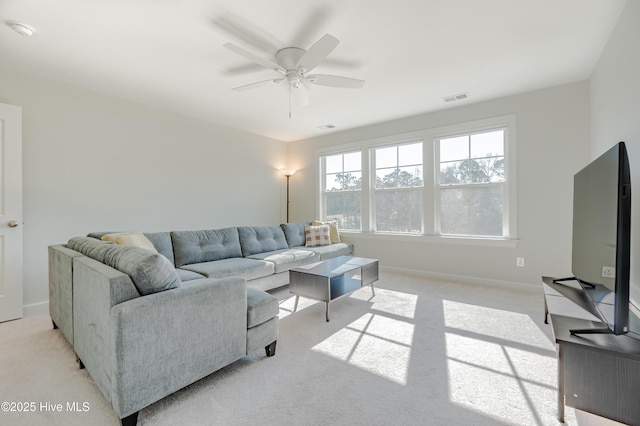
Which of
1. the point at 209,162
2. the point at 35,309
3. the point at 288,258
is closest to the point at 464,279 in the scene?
the point at 288,258

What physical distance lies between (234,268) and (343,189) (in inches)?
116

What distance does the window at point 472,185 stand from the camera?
391cm

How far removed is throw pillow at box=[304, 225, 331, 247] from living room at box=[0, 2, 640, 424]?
776mm

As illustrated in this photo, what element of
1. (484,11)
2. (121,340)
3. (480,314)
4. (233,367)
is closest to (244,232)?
(233,367)

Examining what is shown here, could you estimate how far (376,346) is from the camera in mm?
2227

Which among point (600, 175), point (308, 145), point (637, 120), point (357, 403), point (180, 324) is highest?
point (308, 145)

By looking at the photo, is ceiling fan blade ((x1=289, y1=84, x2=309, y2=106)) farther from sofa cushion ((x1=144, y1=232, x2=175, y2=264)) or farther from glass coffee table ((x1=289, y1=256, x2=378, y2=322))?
sofa cushion ((x1=144, y1=232, x2=175, y2=264))

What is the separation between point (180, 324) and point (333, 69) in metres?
2.69

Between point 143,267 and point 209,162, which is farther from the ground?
point 209,162

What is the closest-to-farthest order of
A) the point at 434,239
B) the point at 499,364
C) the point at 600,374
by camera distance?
Result: the point at 600,374, the point at 499,364, the point at 434,239

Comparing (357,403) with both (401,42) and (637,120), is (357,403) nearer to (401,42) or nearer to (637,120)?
(637,120)

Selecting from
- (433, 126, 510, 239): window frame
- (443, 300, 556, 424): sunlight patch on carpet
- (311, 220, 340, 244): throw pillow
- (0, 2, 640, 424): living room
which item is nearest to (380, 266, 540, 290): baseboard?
(0, 2, 640, 424): living room

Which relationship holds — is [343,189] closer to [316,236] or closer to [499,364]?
[316,236]

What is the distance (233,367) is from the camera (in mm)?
1943
